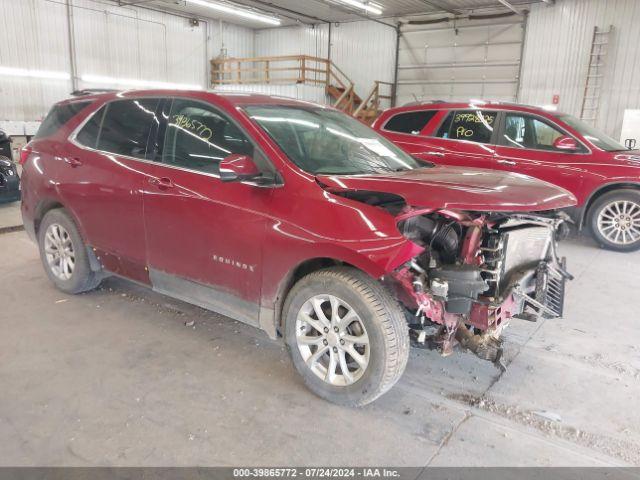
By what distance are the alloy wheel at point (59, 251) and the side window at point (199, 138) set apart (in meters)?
1.42

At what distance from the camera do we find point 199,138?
3137mm

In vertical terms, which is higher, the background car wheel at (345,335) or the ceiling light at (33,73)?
the ceiling light at (33,73)

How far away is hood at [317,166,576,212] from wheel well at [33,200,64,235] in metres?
2.63

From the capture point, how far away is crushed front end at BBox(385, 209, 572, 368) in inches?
98.1

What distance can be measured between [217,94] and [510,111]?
4.87m

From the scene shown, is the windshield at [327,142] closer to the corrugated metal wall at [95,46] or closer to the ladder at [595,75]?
the ladder at [595,75]

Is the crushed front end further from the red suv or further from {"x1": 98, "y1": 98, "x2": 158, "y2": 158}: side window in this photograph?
the red suv

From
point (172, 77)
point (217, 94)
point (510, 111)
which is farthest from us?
point (172, 77)

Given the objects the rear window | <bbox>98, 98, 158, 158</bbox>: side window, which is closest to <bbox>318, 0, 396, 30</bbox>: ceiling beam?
the rear window

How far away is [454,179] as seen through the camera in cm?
276

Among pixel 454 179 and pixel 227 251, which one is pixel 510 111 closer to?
pixel 454 179

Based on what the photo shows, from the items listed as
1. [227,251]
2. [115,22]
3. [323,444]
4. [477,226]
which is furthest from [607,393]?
[115,22]


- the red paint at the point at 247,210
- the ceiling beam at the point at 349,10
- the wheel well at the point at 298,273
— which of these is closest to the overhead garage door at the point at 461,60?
the ceiling beam at the point at 349,10

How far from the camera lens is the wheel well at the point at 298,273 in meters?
2.76
